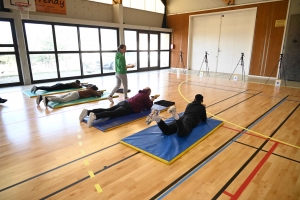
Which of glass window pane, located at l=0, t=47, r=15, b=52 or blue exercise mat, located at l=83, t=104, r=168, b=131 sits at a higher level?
glass window pane, located at l=0, t=47, r=15, b=52

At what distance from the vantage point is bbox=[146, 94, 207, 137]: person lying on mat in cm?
285

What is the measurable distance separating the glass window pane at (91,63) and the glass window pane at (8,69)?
8.94 ft

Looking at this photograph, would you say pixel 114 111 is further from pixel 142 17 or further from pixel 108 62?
pixel 142 17

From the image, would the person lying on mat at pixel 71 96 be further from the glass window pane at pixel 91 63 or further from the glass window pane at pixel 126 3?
the glass window pane at pixel 126 3

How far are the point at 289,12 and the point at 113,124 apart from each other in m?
9.12

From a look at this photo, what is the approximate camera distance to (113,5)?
995cm

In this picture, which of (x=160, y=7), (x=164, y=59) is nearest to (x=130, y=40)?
(x=164, y=59)

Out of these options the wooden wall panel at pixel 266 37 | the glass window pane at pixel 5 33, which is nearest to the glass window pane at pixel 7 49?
the glass window pane at pixel 5 33

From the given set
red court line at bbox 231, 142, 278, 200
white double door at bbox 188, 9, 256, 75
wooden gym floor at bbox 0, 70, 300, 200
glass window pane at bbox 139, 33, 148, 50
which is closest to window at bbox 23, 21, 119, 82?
glass window pane at bbox 139, 33, 148, 50

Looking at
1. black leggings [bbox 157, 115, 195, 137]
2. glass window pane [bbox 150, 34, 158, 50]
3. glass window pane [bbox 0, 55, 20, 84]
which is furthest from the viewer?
glass window pane [bbox 150, 34, 158, 50]

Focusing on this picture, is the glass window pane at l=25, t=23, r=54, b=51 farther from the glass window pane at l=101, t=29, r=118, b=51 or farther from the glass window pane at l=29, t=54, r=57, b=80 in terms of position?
the glass window pane at l=101, t=29, r=118, b=51

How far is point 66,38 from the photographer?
337 inches

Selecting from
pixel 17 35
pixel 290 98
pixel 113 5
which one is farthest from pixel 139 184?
pixel 113 5

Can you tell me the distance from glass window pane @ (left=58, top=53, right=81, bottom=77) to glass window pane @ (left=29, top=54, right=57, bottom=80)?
0.29m
